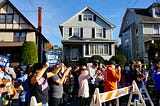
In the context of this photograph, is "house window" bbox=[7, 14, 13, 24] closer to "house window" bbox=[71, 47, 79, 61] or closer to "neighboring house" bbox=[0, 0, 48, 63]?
"neighboring house" bbox=[0, 0, 48, 63]

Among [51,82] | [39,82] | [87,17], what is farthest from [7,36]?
[39,82]

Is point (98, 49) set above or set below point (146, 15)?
below

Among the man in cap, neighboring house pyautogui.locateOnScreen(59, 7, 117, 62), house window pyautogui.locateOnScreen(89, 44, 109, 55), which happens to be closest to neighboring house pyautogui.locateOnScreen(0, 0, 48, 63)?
neighboring house pyautogui.locateOnScreen(59, 7, 117, 62)

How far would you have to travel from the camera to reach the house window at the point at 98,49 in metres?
40.6

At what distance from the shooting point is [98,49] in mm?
40688

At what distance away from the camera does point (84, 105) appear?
8820 millimetres

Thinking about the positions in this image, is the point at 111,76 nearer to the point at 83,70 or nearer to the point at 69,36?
the point at 83,70

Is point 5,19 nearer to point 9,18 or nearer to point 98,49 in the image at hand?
point 9,18

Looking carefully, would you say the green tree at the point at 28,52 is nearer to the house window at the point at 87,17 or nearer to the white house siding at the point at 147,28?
the house window at the point at 87,17

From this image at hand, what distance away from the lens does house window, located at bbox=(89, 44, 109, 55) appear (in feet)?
133

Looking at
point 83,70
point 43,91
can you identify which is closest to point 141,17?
point 83,70

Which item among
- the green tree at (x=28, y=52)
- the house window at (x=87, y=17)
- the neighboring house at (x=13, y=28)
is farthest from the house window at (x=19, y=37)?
the house window at (x=87, y=17)

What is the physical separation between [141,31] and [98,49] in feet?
22.6

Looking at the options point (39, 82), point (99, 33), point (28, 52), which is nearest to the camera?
point (39, 82)
